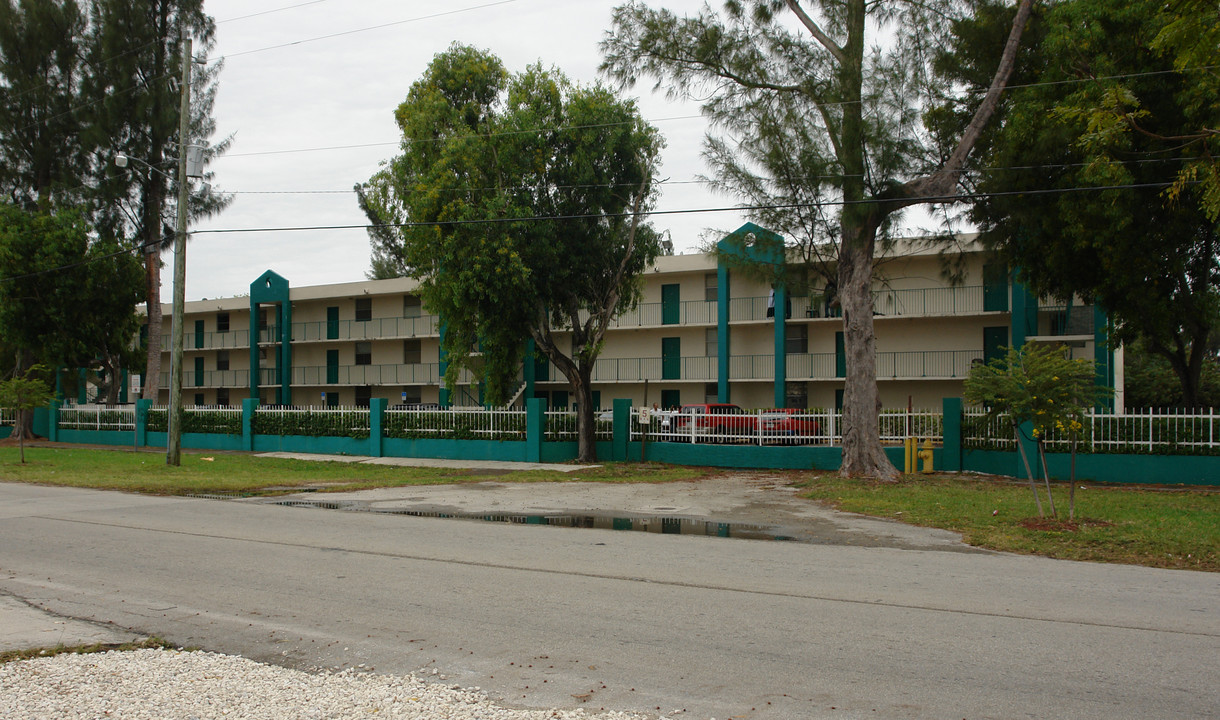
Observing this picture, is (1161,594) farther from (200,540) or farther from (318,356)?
(318,356)

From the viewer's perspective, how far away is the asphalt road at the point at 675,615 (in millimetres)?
5324

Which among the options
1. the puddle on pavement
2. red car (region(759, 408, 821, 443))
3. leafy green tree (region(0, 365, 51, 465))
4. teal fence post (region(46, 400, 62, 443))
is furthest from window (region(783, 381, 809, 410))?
teal fence post (region(46, 400, 62, 443))

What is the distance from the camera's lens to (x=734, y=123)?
2028 cm

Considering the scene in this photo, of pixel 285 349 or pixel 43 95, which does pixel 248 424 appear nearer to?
pixel 285 349

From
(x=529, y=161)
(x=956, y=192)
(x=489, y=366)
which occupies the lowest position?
(x=489, y=366)

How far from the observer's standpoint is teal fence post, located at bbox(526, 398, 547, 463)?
25.4 meters

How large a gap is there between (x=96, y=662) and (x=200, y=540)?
5.71 meters

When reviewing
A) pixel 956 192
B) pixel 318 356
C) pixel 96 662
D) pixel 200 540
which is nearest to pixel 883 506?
Answer: pixel 956 192

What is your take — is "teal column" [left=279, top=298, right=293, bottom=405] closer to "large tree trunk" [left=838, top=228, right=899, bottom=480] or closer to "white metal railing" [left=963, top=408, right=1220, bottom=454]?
"large tree trunk" [left=838, top=228, right=899, bottom=480]

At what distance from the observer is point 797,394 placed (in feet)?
120

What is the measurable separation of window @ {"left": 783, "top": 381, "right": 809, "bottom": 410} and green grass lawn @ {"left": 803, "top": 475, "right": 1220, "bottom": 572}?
54.8 feet

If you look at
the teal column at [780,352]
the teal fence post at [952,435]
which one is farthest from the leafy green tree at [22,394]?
the teal fence post at [952,435]

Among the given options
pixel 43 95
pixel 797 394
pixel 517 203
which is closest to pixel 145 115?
pixel 43 95

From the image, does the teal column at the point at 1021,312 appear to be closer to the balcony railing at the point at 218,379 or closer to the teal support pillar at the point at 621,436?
the teal support pillar at the point at 621,436
